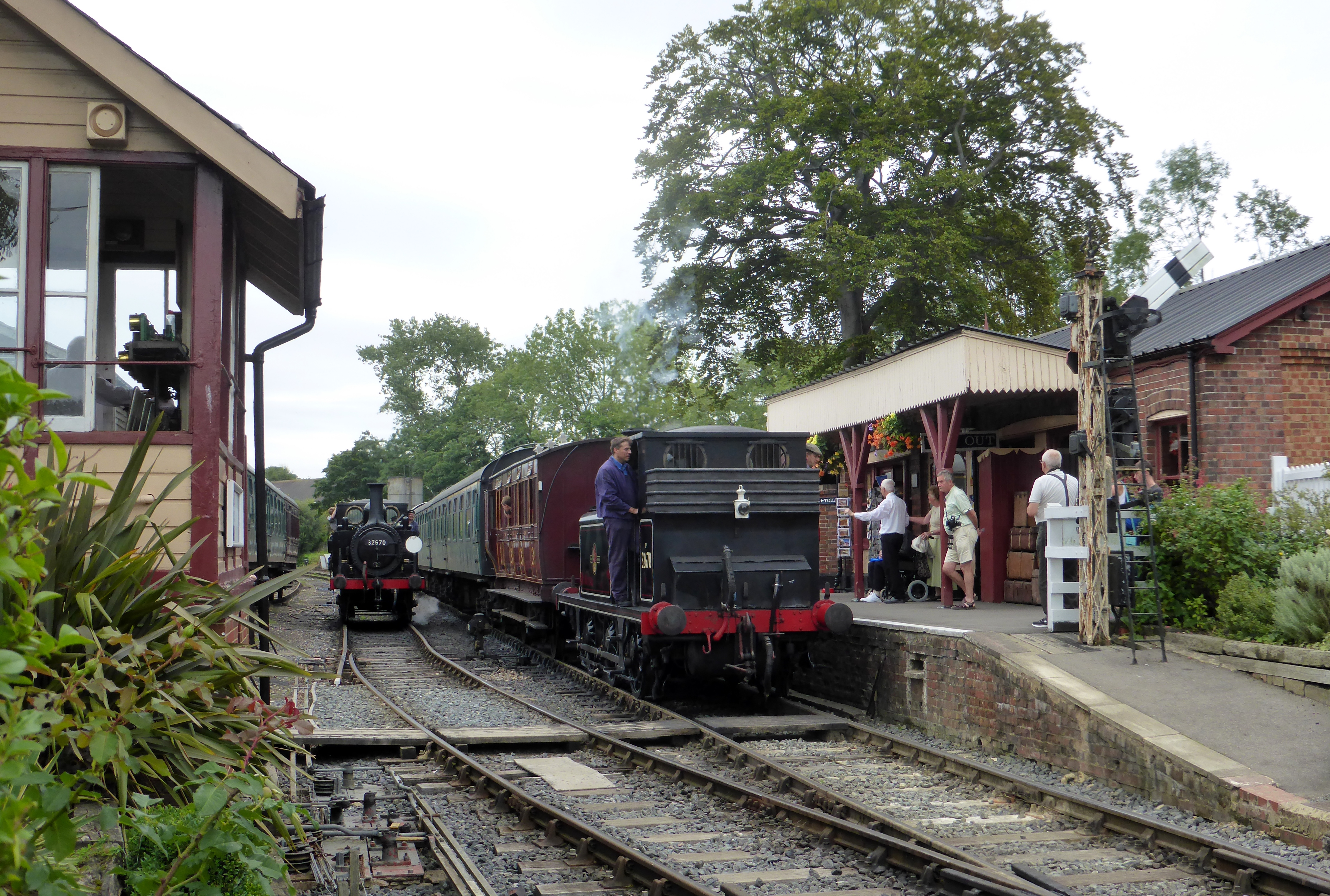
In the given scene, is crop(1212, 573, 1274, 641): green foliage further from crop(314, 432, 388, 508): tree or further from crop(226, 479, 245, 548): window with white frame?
crop(314, 432, 388, 508): tree

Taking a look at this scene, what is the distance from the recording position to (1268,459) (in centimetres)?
1282

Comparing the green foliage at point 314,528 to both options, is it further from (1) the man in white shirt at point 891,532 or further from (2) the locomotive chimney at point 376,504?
(1) the man in white shirt at point 891,532

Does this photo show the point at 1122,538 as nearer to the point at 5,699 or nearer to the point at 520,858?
the point at 520,858

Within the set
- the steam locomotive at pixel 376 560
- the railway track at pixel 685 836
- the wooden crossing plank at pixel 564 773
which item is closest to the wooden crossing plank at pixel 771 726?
the railway track at pixel 685 836

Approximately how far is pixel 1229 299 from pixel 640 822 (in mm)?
11417

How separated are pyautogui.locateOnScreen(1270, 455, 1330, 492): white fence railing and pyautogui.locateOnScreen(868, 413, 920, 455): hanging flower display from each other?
17.1 feet

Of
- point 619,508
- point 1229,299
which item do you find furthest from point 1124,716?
point 1229,299

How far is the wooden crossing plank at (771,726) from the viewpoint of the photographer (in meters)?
9.73

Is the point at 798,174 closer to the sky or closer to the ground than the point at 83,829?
closer to the sky

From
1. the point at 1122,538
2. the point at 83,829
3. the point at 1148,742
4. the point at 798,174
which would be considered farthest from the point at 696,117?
the point at 83,829

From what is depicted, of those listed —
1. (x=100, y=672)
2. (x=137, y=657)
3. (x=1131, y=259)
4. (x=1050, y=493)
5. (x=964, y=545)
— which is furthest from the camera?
(x=1131, y=259)

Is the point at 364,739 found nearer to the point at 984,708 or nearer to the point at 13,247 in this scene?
the point at 13,247

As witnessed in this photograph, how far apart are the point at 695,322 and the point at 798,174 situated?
483 centimetres

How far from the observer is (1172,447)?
1349 centimetres
